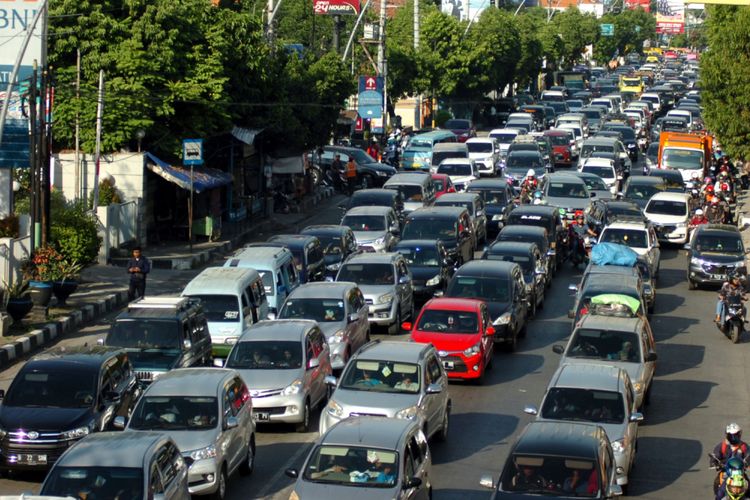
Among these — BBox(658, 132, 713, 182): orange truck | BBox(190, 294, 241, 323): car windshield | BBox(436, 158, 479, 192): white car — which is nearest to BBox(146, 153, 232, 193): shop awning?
BBox(436, 158, 479, 192): white car

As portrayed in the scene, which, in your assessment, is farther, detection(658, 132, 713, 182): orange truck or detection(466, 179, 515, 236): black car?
detection(658, 132, 713, 182): orange truck

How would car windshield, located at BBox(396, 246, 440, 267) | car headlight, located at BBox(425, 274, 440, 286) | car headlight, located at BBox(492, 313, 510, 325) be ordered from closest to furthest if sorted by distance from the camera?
car headlight, located at BBox(492, 313, 510, 325)
car headlight, located at BBox(425, 274, 440, 286)
car windshield, located at BBox(396, 246, 440, 267)

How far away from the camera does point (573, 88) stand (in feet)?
368

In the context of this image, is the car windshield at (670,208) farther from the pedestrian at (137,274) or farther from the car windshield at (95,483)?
the car windshield at (95,483)

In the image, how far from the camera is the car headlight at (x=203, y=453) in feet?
55.5

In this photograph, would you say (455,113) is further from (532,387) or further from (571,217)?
(532,387)

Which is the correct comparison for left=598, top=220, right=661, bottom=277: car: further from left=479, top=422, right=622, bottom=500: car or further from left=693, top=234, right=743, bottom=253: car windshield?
left=479, top=422, right=622, bottom=500: car

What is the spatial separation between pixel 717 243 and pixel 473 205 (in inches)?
313

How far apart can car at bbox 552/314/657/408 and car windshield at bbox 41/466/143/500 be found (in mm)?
9473

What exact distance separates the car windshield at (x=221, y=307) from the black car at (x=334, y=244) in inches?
315

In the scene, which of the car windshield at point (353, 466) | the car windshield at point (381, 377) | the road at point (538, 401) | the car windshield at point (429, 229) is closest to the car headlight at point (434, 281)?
the road at point (538, 401)

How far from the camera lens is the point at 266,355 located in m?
21.6

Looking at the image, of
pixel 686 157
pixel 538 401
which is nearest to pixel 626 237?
pixel 538 401

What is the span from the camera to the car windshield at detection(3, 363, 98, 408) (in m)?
19.0
